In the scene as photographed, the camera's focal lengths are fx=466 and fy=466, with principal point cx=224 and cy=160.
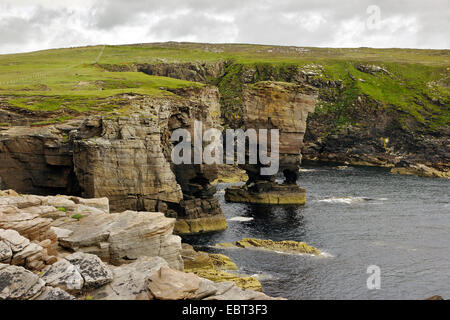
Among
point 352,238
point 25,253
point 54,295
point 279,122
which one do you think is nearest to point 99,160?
point 25,253

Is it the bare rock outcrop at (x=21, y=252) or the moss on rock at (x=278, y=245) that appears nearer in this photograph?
the bare rock outcrop at (x=21, y=252)

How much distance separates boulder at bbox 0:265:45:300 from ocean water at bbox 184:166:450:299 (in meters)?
31.3

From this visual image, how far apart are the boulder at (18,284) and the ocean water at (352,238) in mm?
31295

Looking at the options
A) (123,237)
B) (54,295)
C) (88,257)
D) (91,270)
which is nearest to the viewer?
(54,295)

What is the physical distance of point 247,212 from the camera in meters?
98.1

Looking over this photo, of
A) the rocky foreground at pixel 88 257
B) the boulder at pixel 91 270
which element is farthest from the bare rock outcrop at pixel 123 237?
the boulder at pixel 91 270

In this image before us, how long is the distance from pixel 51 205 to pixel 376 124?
161718 millimetres

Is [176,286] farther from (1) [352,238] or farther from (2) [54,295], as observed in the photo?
(1) [352,238]

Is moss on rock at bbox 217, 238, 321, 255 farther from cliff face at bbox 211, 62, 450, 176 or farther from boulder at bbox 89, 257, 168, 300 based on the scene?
cliff face at bbox 211, 62, 450, 176

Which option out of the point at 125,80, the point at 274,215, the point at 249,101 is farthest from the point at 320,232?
the point at 125,80

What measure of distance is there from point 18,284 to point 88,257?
558 centimetres

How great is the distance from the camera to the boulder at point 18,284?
977 inches

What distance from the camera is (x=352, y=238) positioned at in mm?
75625

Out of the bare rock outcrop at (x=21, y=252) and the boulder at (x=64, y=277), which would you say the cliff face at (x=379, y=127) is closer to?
the bare rock outcrop at (x=21, y=252)
